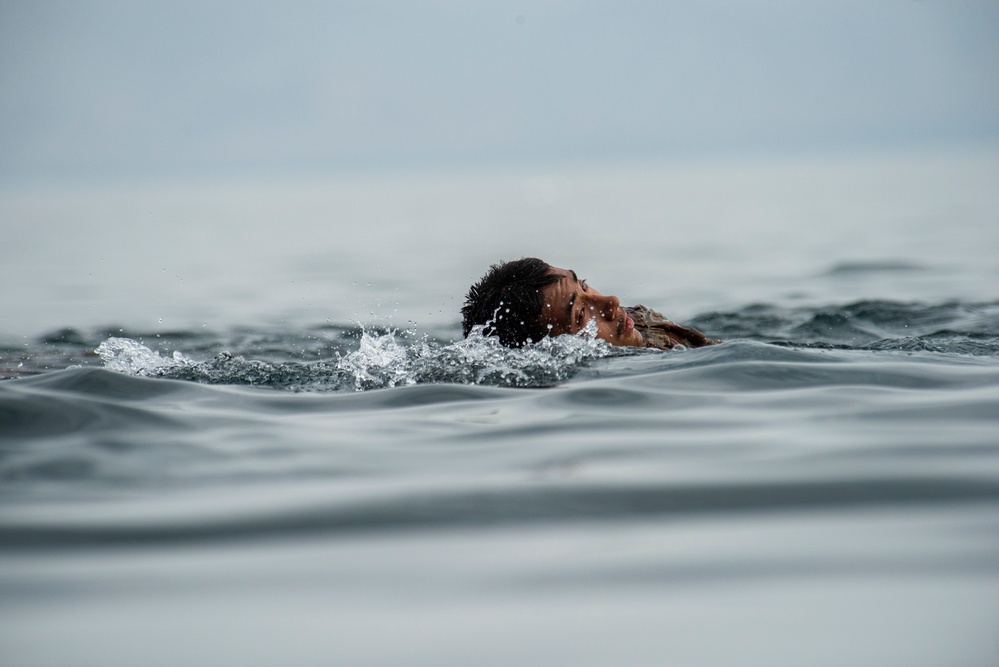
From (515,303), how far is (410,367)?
2.66 ft

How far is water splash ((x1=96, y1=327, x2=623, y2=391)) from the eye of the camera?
5453 millimetres

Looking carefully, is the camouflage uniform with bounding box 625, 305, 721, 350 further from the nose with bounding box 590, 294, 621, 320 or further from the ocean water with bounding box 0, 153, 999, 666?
the ocean water with bounding box 0, 153, 999, 666

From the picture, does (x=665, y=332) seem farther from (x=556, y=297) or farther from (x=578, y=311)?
(x=556, y=297)

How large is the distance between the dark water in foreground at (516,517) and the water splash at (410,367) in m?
0.14

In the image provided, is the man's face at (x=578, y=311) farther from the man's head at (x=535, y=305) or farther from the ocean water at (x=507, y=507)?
the ocean water at (x=507, y=507)

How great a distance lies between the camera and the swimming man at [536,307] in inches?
242

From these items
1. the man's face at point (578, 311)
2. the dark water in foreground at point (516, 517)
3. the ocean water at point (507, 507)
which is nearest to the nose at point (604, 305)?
the man's face at point (578, 311)

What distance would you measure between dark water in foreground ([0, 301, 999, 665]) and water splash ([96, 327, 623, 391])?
14cm

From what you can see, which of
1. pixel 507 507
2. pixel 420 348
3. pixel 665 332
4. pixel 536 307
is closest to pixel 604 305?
pixel 536 307

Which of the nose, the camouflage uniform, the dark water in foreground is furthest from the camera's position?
the camouflage uniform

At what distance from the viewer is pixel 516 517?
9.86ft

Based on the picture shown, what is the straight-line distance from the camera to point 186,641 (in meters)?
2.29

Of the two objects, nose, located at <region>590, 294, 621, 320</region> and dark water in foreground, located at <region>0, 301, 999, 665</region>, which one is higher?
nose, located at <region>590, 294, 621, 320</region>

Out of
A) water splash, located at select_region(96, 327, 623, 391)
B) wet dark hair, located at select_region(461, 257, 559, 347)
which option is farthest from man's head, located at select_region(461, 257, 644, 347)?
water splash, located at select_region(96, 327, 623, 391)
